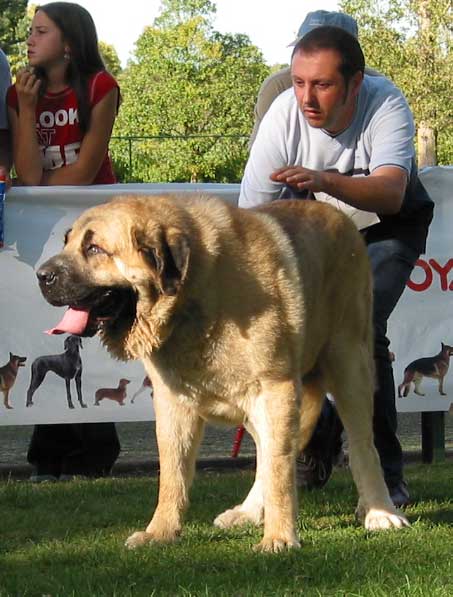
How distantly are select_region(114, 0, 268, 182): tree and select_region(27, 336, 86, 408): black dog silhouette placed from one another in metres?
39.9

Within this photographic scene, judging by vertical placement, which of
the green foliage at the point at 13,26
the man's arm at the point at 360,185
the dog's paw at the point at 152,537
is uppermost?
the green foliage at the point at 13,26

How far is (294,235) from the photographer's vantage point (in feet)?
16.1

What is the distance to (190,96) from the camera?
59.6 m

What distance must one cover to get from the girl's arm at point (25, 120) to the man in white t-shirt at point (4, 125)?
6 centimetres

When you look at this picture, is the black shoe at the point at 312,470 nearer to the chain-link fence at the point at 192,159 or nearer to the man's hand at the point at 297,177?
the man's hand at the point at 297,177

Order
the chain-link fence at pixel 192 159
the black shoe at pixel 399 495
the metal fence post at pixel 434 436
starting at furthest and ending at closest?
the chain-link fence at pixel 192 159 → the metal fence post at pixel 434 436 → the black shoe at pixel 399 495

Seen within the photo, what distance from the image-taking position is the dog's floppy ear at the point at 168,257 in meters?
4.26

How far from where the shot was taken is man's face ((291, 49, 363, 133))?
5.18 m

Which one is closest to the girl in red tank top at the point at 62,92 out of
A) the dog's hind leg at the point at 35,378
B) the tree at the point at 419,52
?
the dog's hind leg at the point at 35,378

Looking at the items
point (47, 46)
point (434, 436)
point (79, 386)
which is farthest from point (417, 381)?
point (47, 46)

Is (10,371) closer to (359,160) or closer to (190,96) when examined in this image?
(359,160)

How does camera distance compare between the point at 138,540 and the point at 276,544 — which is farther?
the point at 138,540

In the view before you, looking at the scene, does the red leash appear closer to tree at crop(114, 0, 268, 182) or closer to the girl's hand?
the girl's hand

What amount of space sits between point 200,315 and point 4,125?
282cm
